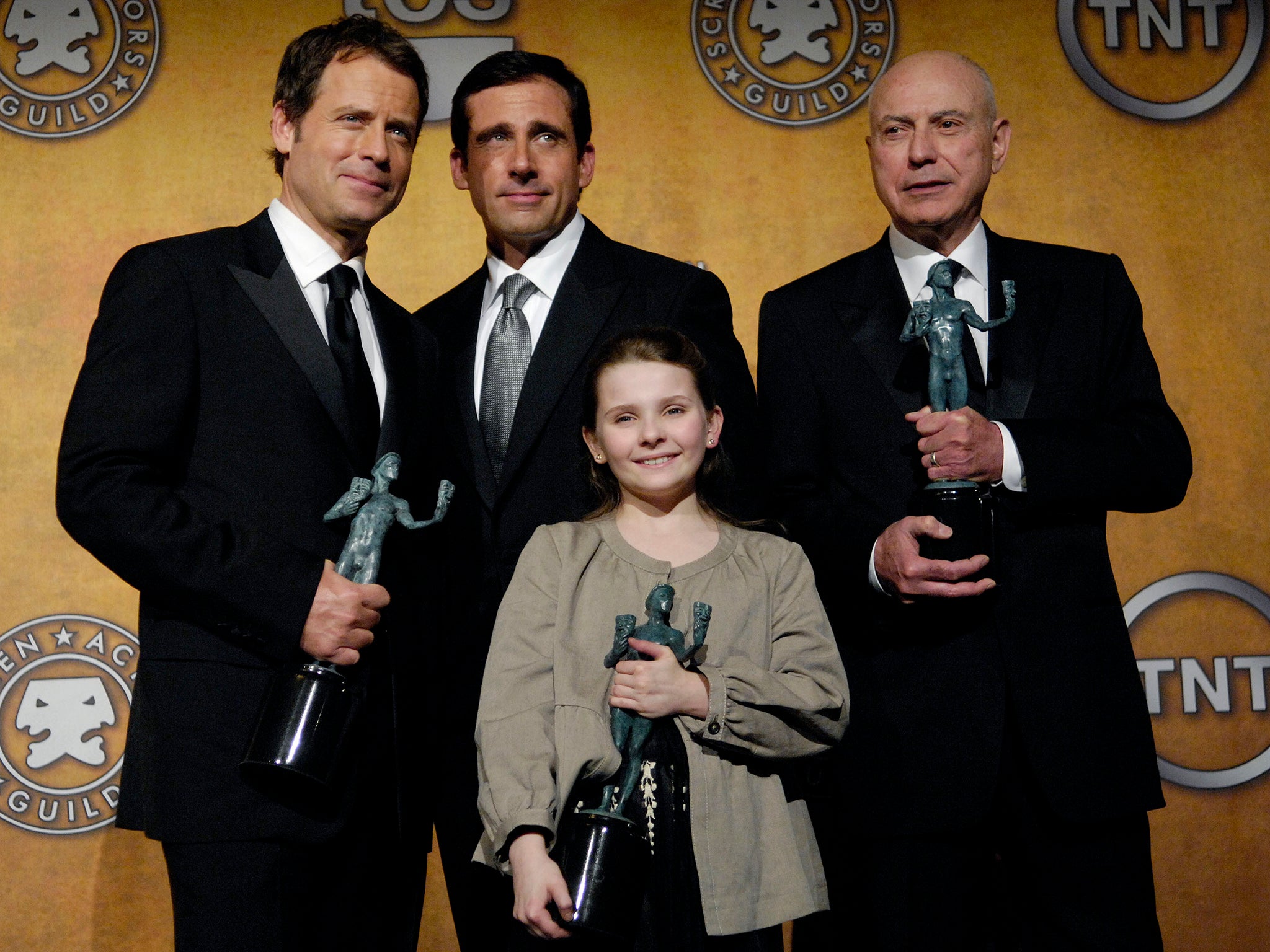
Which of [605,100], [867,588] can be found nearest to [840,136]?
[605,100]

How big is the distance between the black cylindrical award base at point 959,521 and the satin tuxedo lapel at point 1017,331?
0.76 feet

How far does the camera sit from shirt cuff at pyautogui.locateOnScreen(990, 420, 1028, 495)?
2.04 metres

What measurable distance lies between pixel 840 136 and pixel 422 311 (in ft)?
4.36

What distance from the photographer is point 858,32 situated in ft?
11.1

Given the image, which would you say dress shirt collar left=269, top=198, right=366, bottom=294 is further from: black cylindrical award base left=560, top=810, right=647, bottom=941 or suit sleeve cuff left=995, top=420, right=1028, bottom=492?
suit sleeve cuff left=995, top=420, right=1028, bottom=492

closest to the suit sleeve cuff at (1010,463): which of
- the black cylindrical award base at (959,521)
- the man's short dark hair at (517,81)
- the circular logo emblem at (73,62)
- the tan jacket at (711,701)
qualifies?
the black cylindrical award base at (959,521)

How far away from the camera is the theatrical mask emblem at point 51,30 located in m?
3.33

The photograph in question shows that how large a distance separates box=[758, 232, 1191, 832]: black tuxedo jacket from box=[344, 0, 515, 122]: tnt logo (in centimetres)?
143

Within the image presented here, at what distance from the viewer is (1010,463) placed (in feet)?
6.72

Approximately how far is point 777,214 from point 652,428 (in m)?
1.55

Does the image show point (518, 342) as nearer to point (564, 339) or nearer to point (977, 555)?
point (564, 339)

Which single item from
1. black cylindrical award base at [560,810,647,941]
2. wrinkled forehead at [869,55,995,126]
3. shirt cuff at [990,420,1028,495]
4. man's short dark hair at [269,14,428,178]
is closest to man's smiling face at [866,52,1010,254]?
wrinkled forehead at [869,55,995,126]

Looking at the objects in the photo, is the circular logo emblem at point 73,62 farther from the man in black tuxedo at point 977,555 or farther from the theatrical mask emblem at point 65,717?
the man in black tuxedo at point 977,555

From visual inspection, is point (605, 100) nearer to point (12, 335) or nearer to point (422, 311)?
point (422, 311)
